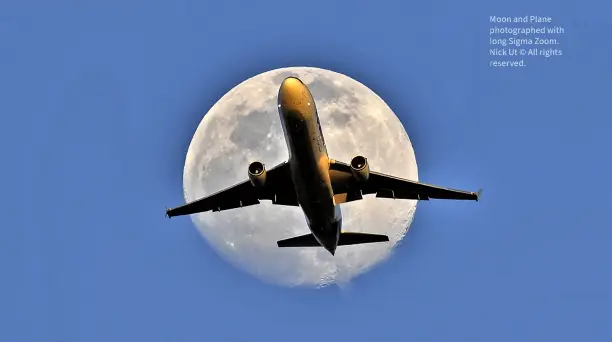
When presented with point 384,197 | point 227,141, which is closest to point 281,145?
point 227,141

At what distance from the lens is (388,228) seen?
7588 cm

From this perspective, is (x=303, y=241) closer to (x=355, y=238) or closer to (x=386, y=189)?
(x=355, y=238)

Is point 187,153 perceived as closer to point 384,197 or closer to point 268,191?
point 268,191

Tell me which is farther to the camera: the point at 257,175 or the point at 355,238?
the point at 355,238

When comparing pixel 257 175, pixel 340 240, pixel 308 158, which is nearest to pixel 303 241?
pixel 340 240

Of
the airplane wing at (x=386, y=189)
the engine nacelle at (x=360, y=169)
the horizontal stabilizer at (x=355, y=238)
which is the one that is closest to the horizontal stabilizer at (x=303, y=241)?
the horizontal stabilizer at (x=355, y=238)

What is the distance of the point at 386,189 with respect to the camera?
6975 centimetres

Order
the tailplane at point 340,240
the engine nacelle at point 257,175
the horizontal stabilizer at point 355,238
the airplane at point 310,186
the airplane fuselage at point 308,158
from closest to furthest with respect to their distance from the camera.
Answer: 1. the airplane fuselage at point 308,158
2. the airplane at point 310,186
3. the engine nacelle at point 257,175
4. the horizontal stabilizer at point 355,238
5. the tailplane at point 340,240

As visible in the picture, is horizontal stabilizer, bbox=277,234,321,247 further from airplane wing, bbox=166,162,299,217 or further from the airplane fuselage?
airplane wing, bbox=166,162,299,217

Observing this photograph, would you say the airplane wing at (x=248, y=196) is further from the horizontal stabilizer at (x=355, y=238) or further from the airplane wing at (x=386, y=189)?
the horizontal stabilizer at (x=355, y=238)

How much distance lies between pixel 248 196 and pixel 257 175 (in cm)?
613

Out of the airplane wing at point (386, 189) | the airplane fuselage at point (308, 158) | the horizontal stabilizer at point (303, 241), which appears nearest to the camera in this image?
the airplane fuselage at point (308, 158)

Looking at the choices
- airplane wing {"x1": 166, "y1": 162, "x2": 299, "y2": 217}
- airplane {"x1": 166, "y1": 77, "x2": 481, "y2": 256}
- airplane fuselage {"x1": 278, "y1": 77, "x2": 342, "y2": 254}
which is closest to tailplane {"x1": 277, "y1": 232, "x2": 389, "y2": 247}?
airplane {"x1": 166, "y1": 77, "x2": 481, "y2": 256}

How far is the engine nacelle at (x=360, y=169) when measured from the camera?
6556 cm
